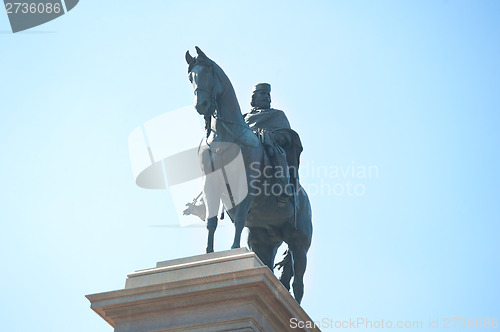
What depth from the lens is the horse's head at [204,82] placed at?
1322 centimetres

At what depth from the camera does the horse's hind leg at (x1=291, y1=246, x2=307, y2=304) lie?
49.4 feet

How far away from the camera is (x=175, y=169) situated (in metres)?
14.6

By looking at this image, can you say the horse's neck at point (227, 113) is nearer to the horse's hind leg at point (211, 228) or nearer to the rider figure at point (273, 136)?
the rider figure at point (273, 136)

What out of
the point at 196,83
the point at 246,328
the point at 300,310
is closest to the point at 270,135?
the point at 196,83

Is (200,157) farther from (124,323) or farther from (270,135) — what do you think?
(124,323)

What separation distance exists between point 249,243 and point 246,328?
418 cm

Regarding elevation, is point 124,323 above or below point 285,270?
below

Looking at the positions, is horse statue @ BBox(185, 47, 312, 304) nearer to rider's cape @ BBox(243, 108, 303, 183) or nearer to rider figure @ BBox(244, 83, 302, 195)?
rider figure @ BBox(244, 83, 302, 195)

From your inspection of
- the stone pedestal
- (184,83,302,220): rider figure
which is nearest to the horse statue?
(184,83,302,220): rider figure

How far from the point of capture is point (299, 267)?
15109 millimetres

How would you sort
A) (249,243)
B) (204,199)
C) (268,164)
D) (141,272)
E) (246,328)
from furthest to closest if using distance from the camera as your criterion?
(249,243) → (268,164) → (204,199) → (141,272) → (246,328)

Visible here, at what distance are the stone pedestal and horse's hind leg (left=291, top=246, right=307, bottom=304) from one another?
3.15 m

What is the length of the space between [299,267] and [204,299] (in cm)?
406

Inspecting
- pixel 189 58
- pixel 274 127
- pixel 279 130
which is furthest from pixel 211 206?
pixel 274 127
